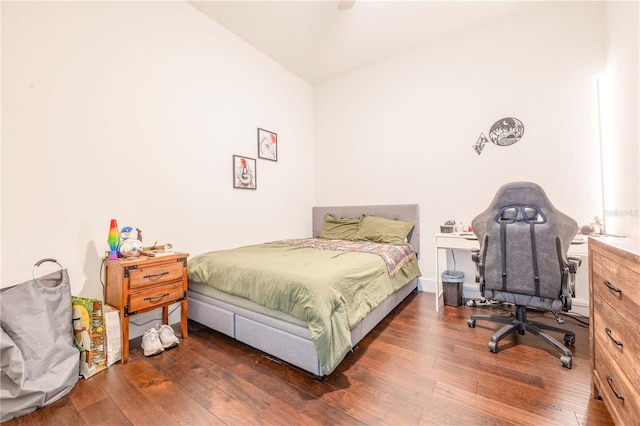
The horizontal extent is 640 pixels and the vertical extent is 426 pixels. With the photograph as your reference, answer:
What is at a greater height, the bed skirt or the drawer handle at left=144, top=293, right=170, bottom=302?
the drawer handle at left=144, top=293, right=170, bottom=302

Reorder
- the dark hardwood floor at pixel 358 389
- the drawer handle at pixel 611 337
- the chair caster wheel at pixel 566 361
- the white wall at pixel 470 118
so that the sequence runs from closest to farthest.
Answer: the drawer handle at pixel 611 337, the dark hardwood floor at pixel 358 389, the chair caster wheel at pixel 566 361, the white wall at pixel 470 118

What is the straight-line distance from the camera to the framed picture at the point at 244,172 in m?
3.07

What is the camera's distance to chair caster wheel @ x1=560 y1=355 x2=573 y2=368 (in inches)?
64.0

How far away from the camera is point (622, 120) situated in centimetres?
203

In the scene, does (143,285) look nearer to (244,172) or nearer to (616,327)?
(244,172)

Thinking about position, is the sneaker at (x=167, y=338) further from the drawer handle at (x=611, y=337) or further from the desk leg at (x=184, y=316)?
the drawer handle at (x=611, y=337)

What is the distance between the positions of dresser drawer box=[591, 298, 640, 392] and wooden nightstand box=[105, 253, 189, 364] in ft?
8.25

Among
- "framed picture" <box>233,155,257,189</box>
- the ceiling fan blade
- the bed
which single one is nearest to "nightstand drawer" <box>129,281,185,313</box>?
the bed

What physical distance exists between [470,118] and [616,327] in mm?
2519

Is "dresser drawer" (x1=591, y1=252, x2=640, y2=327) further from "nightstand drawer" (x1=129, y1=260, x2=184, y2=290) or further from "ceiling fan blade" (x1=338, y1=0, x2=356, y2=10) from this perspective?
"nightstand drawer" (x1=129, y1=260, x2=184, y2=290)

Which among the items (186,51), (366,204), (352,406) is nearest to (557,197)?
(366,204)

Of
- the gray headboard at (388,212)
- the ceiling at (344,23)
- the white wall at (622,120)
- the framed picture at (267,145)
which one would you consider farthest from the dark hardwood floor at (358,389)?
the ceiling at (344,23)

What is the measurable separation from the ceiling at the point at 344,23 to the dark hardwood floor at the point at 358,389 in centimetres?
311

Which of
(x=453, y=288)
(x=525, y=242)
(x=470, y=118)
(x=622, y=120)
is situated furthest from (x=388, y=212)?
(x=622, y=120)
